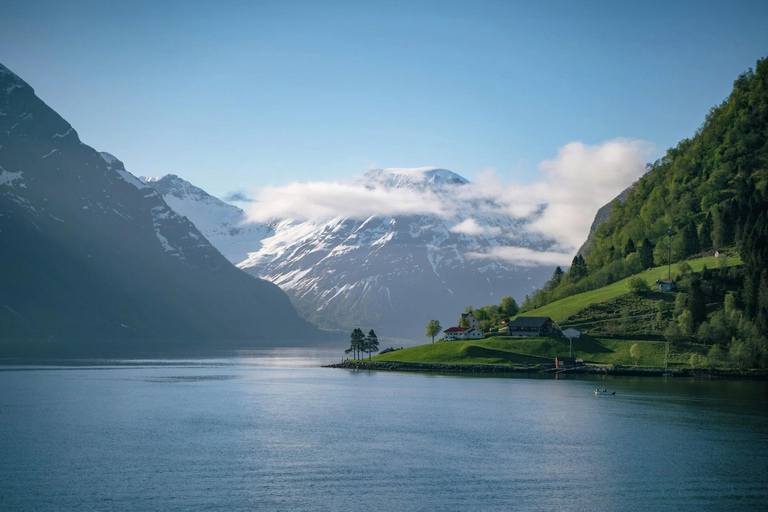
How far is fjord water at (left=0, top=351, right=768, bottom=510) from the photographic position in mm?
64250

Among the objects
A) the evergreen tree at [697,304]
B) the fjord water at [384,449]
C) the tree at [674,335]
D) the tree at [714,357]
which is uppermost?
the evergreen tree at [697,304]

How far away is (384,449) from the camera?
84000 mm

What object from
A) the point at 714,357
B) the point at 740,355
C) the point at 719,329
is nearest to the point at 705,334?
the point at 719,329

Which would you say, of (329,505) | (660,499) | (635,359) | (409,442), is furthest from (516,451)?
(635,359)

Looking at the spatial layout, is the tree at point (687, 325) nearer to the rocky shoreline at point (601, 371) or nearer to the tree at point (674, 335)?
the tree at point (674, 335)

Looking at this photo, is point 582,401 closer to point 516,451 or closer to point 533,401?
point 533,401

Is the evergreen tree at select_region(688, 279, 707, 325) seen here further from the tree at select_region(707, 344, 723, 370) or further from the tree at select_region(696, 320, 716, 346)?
the tree at select_region(707, 344, 723, 370)

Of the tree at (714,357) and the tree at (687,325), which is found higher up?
the tree at (687,325)

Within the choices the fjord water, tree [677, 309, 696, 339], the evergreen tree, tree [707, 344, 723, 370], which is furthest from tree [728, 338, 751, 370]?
the fjord water

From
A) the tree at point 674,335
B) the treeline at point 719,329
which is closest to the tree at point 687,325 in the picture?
the treeline at point 719,329

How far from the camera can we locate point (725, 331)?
603 feet

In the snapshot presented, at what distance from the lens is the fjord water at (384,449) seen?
64.2 meters

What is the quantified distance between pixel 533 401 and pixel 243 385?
66.0m

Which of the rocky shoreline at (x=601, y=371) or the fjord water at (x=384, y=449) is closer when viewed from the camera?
the fjord water at (x=384, y=449)
